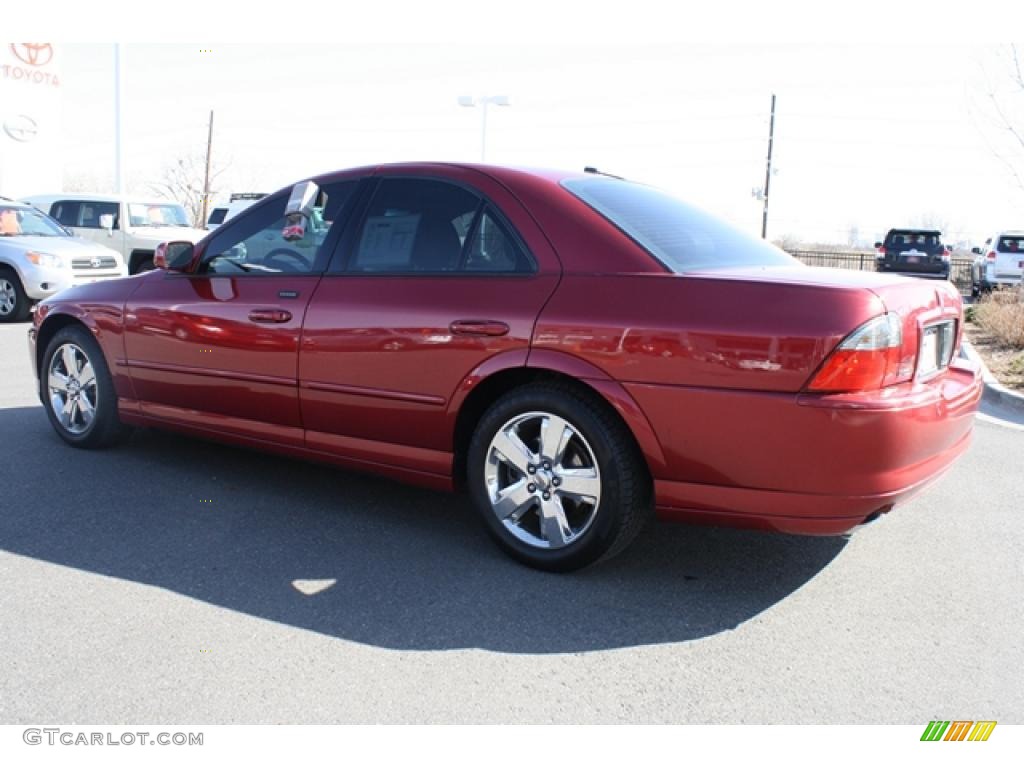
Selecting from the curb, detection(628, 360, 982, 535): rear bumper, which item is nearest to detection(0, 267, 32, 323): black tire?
the curb

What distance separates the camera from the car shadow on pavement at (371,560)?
10.8 feet

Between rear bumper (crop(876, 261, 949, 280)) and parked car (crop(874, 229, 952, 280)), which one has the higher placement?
parked car (crop(874, 229, 952, 280))

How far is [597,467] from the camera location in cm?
353

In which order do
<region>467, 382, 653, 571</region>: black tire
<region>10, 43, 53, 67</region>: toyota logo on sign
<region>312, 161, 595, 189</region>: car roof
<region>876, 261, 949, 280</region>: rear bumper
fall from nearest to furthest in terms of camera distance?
<region>467, 382, 653, 571</region>: black tire < <region>312, 161, 595, 189</region>: car roof < <region>876, 261, 949, 280</region>: rear bumper < <region>10, 43, 53, 67</region>: toyota logo on sign

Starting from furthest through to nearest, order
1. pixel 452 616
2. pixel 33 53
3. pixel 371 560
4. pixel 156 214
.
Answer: pixel 33 53 < pixel 156 214 < pixel 371 560 < pixel 452 616

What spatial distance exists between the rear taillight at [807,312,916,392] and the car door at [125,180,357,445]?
7.70 ft

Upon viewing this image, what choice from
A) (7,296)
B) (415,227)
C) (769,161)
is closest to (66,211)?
(7,296)

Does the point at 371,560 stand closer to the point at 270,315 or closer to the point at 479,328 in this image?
the point at 479,328

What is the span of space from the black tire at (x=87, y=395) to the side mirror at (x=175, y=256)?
0.75m

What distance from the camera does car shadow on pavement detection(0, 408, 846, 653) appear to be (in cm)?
329

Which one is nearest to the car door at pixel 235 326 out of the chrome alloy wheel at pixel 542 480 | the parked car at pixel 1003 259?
the chrome alloy wheel at pixel 542 480

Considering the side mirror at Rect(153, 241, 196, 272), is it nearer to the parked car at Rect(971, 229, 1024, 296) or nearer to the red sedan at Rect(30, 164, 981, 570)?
the red sedan at Rect(30, 164, 981, 570)

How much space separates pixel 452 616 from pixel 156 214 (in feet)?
54.1
